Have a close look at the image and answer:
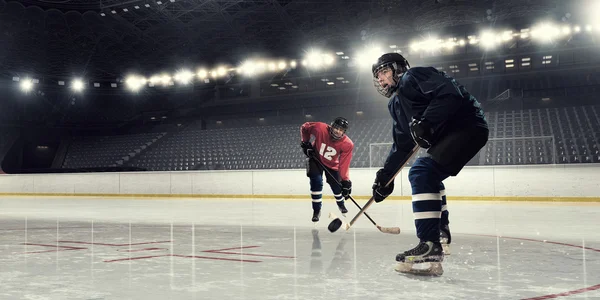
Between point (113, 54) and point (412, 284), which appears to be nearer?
point (412, 284)

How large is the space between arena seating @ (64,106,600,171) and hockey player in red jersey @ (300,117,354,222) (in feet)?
28.1

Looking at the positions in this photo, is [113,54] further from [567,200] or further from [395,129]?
[395,129]

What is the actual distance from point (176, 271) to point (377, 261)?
1.44 meters

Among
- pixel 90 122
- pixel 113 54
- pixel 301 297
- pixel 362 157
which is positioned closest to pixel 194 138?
pixel 113 54

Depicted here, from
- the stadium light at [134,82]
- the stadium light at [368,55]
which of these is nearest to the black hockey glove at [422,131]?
the stadium light at [368,55]

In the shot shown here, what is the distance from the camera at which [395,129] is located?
4.55 metres

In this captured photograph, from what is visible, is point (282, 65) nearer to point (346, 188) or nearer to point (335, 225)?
point (346, 188)

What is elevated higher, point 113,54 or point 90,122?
point 113,54

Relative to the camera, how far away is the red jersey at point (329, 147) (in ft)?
26.7

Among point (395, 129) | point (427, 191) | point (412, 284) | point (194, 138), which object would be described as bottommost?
point (412, 284)

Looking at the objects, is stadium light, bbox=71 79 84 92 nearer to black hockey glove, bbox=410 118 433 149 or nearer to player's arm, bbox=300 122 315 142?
player's arm, bbox=300 122 315 142

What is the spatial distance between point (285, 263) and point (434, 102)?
61.9 inches

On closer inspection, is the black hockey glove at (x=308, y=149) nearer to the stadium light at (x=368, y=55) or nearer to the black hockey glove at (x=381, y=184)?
the black hockey glove at (x=381, y=184)

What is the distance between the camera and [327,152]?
822 cm
